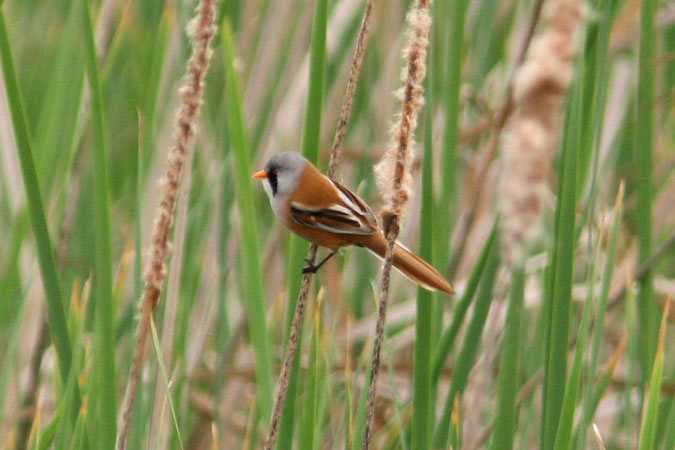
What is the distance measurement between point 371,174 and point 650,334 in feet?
3.72

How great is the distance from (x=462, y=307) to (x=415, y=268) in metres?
0.18

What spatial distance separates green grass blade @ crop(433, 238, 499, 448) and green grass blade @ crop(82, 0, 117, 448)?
526 millimetres

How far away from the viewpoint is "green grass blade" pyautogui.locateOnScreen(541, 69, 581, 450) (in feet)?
4.19

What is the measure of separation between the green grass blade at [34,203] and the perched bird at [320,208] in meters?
0.54

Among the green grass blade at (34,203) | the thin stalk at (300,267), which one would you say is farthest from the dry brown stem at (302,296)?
the green grass blade at (34,203)

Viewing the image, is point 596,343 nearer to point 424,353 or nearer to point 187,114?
point 424,353

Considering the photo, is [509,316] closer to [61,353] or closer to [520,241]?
[520,241]

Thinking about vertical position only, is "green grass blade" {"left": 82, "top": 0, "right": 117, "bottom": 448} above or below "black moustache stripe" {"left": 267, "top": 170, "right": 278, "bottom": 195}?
below

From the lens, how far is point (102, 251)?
1.23m

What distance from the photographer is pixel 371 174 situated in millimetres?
2660

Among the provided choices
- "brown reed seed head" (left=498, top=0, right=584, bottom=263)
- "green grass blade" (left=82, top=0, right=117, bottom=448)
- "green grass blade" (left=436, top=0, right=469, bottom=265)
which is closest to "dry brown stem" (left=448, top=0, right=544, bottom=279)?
"green grass blade" (left=436, top=0, right=469, bottom=265)

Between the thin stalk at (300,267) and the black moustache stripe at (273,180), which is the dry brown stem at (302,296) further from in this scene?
the black moustache stripe at (273,180)

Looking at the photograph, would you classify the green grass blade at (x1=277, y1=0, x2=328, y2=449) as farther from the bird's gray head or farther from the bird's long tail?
the bird's gray head

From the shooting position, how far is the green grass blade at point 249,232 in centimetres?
145
